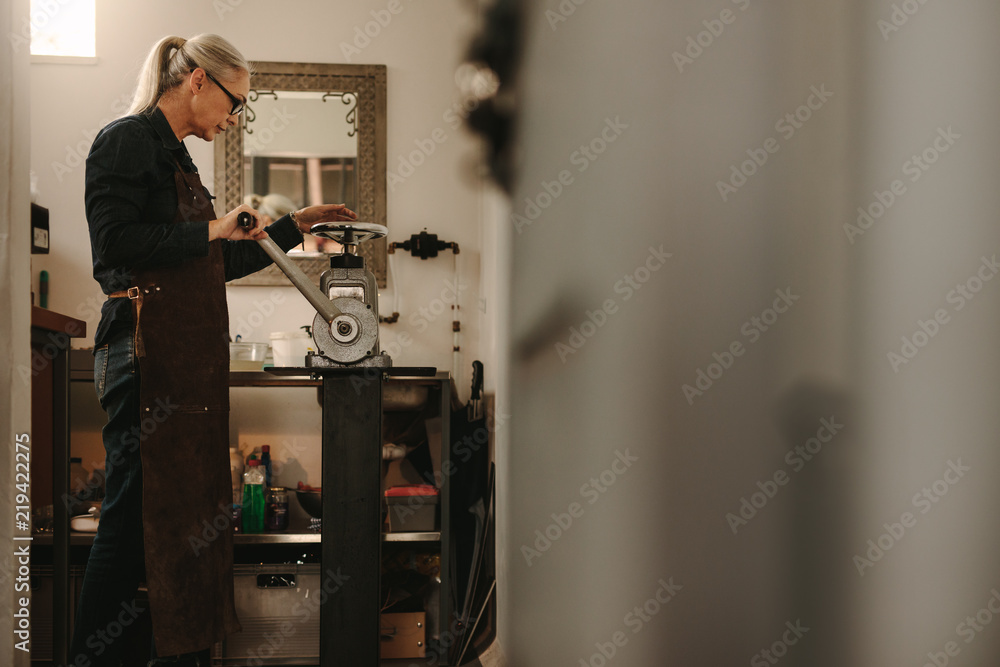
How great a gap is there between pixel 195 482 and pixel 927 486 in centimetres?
A: 127

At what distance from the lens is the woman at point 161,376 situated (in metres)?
1.41

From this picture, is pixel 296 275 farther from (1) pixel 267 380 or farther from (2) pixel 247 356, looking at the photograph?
(2) pixel 247 356

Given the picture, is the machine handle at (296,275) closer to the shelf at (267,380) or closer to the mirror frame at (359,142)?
the shelf at (267,380)

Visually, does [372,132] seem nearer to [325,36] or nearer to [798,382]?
[325,36]

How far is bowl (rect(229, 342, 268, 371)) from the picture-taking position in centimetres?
254

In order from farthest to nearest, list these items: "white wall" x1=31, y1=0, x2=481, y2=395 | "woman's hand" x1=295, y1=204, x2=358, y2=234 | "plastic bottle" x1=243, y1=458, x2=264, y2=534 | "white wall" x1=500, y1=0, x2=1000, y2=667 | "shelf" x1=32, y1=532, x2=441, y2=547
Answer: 1. "white wall" x1=31, y1=0, x2=481, y2=395
2. "plastic bottle" x1=243, y1=458, x2=264, y2=534
3. "shelf" x1=32, y1=532, x2=441, y2=547
4. "woman's hand" x1=295, y1=204, x2=358, y2=234
5. "white wall" x1=500, y1=0, x2=1000, y2=667

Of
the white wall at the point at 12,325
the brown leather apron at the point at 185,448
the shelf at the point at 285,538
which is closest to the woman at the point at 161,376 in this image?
the brown leather apron at the point at 185,448

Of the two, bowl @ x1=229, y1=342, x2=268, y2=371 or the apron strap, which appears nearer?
the apron strap

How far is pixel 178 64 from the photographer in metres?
1.53

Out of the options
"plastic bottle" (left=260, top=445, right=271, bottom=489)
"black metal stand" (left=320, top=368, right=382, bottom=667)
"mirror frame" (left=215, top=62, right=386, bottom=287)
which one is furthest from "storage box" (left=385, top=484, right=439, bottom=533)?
"mirror frame" (left=215, top=62, right=386, bottom=287)

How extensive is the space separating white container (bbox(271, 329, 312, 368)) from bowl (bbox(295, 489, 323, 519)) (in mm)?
448

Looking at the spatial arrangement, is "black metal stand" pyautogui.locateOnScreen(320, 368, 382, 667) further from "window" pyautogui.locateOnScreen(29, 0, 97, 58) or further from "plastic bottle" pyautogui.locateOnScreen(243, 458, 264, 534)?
"window" pyautogui.locateOnScreen(29, 0, 97, 58)

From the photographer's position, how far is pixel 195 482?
1.48 m

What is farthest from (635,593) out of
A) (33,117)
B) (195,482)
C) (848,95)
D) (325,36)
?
(33,117)
